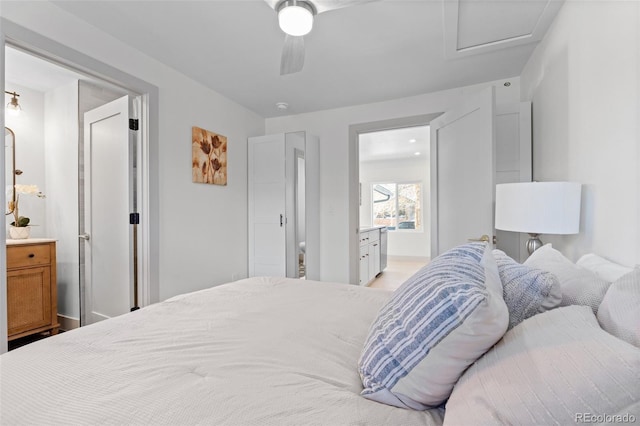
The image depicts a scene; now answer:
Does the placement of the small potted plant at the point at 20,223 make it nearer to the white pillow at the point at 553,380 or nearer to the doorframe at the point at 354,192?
the doorframe at the point at 354,192

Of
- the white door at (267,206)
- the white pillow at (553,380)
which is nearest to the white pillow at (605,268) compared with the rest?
the white pillow at (553,380)

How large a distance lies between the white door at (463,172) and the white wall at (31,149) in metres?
4.19

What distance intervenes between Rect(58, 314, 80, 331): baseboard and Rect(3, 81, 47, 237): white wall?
0.92 metres

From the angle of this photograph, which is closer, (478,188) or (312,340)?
(312,340)

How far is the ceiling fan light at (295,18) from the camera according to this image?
5.03ft

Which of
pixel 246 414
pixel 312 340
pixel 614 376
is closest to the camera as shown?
pixel 614 376

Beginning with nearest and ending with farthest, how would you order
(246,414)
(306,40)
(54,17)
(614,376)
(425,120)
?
(614,376) < (246,414) < (54,17) < (306,40) < (425,120)

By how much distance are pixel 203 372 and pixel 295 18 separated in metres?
1.65

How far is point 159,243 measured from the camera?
2643 millimetres

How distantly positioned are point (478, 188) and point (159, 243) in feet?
9.19

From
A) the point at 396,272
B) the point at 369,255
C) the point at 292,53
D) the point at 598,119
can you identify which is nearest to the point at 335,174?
the point at 369,255

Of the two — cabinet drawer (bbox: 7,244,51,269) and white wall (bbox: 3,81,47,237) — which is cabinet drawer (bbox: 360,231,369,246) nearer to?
cabinet drawer (bbox: 7,244,51,269)

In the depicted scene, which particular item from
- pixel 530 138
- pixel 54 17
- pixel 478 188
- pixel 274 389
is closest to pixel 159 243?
pixel 54 17

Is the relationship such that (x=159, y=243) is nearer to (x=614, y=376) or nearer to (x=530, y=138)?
(x=614, y=376)
